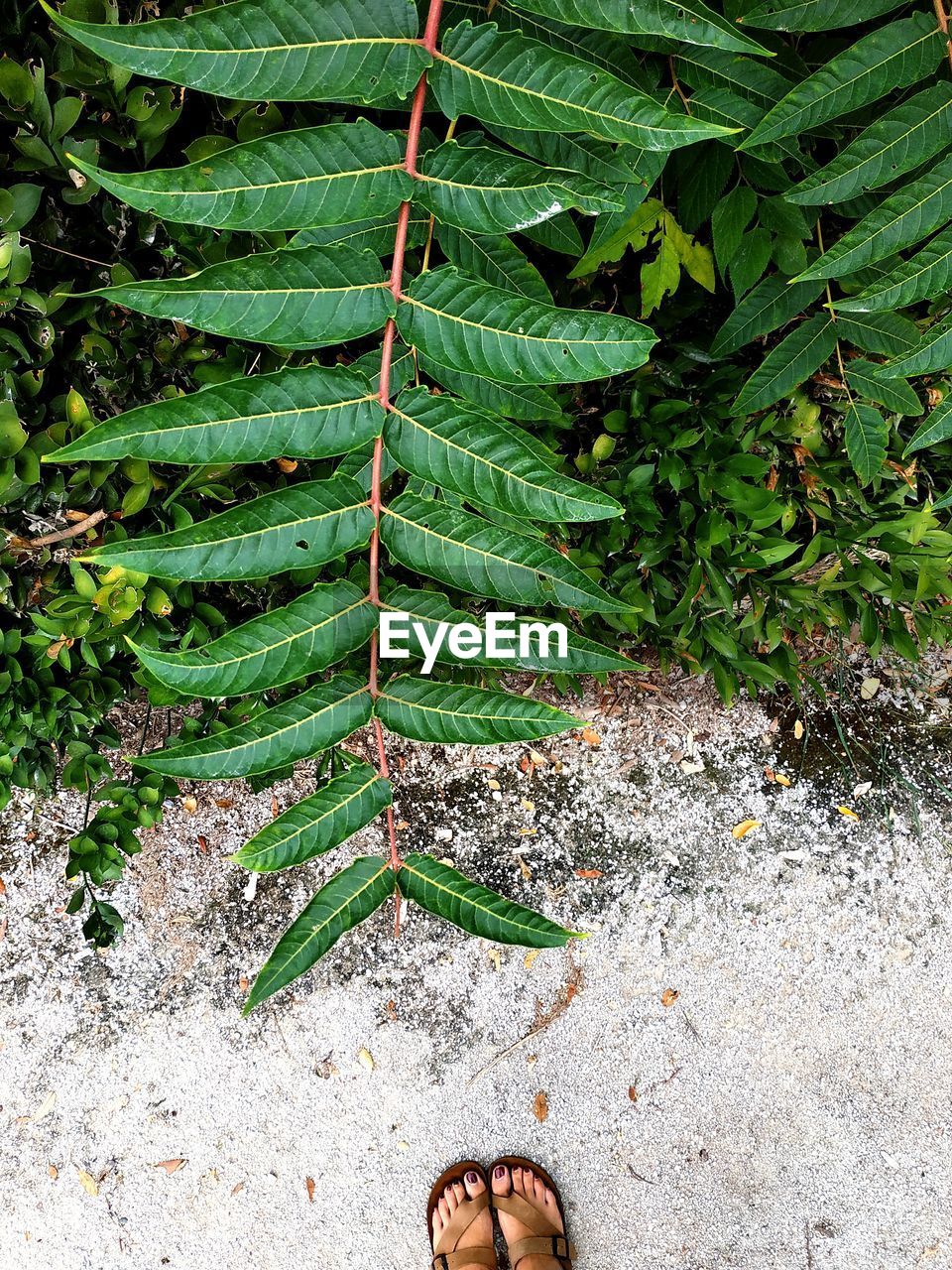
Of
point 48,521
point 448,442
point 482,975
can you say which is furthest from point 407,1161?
point 448,442

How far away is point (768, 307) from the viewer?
165 centimetres

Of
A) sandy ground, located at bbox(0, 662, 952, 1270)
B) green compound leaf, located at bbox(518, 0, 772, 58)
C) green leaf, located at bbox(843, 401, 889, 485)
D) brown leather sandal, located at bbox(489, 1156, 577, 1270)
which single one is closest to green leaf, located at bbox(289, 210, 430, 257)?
green compound leaf, located at bbox(518, 0, 772, 58)

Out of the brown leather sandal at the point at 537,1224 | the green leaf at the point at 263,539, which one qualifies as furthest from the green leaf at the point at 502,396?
Result: the brown leather sandal at the point at 537,1224

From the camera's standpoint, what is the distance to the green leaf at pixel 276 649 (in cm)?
98

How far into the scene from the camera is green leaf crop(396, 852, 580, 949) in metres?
1.06

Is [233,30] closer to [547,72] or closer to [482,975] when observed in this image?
[547,72]

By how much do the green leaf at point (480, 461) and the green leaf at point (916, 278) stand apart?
54 centimetres

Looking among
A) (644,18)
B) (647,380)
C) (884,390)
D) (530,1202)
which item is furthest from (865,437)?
(530,1202)

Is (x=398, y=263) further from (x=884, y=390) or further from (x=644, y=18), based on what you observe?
(x=884, y=390)

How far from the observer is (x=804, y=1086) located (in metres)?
2.53

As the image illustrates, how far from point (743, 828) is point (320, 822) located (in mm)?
1911

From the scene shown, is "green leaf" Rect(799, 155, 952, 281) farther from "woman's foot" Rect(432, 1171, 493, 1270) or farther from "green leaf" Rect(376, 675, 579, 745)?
"woman's foot" Rect(432, 1171, 493, 1270)

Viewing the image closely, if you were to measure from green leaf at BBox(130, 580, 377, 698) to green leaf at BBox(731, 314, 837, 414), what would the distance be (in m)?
1.08

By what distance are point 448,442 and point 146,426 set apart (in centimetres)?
34
